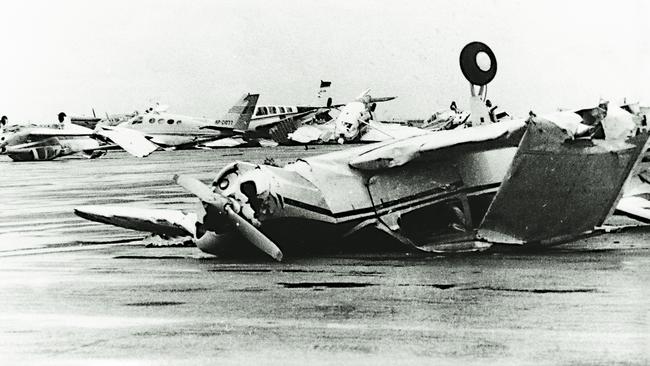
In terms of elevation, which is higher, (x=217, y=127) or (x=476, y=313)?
(x=476, y=313)

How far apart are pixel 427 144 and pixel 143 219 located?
17.7ft

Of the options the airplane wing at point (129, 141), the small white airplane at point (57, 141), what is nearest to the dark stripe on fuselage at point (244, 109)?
the small white airplane at point (57, 141)

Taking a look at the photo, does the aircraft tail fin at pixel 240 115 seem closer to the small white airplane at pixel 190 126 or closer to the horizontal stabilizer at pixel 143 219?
the small white airplane at pixel 190 126

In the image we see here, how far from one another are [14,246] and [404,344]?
37.5 ft

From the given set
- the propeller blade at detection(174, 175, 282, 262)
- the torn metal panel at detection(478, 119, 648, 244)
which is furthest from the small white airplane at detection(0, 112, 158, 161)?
the torn metal panel at detection(478, 119, 648, 244)

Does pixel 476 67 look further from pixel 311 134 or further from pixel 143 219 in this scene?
pixel 311 134

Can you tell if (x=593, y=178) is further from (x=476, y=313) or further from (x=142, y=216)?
(x=142, y=216)

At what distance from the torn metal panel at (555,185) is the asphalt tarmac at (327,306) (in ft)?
1.52

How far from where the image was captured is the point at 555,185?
13.9 metres

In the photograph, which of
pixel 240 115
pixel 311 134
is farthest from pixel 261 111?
pixel 240 115

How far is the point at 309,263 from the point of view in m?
13.9

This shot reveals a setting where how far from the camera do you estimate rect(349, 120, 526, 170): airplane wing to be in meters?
13.7

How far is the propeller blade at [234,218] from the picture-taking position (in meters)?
13.1

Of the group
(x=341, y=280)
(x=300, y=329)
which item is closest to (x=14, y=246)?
(x=341, y=280)
